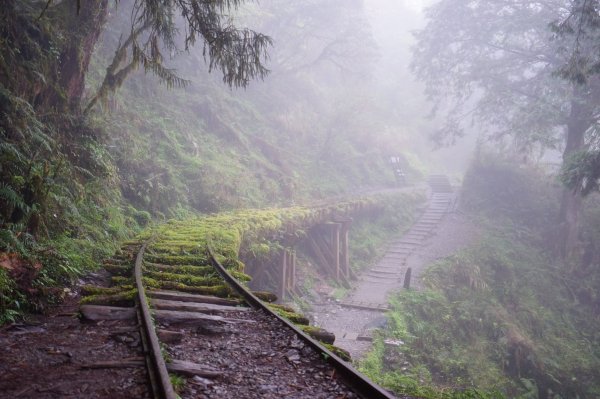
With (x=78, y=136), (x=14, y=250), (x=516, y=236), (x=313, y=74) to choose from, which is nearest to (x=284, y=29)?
(x=313, y=74)

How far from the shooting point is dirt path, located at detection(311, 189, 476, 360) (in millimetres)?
11375

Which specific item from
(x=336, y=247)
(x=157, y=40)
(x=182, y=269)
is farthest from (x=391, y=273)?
(x=157, y=40)

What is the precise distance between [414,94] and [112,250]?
43479 mm

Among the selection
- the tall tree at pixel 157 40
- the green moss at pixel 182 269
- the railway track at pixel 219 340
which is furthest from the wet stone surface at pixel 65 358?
the tall tree at pixel 157 40

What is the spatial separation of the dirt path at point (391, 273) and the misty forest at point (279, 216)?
108 mm

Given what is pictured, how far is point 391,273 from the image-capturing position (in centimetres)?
1628

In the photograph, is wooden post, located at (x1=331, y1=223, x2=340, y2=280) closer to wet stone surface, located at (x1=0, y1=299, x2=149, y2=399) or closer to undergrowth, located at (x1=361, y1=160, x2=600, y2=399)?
undergrowth, located at (x1=361, y1=160, x2=600, y2=399)

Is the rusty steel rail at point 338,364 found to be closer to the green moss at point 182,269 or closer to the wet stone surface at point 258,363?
the wet stone surface at point 258,363

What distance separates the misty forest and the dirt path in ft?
0.36

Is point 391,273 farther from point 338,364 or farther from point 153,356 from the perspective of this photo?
point 153,356

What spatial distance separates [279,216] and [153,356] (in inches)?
391

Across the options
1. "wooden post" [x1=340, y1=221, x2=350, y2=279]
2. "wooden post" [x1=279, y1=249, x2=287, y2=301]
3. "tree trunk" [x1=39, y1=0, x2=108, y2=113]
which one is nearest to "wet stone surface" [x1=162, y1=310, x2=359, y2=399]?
"wooden post" [x1=279, y1=249, x2=287, y2=301]

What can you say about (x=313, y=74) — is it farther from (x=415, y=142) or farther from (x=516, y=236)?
(x=516, y=236)

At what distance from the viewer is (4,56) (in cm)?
750
